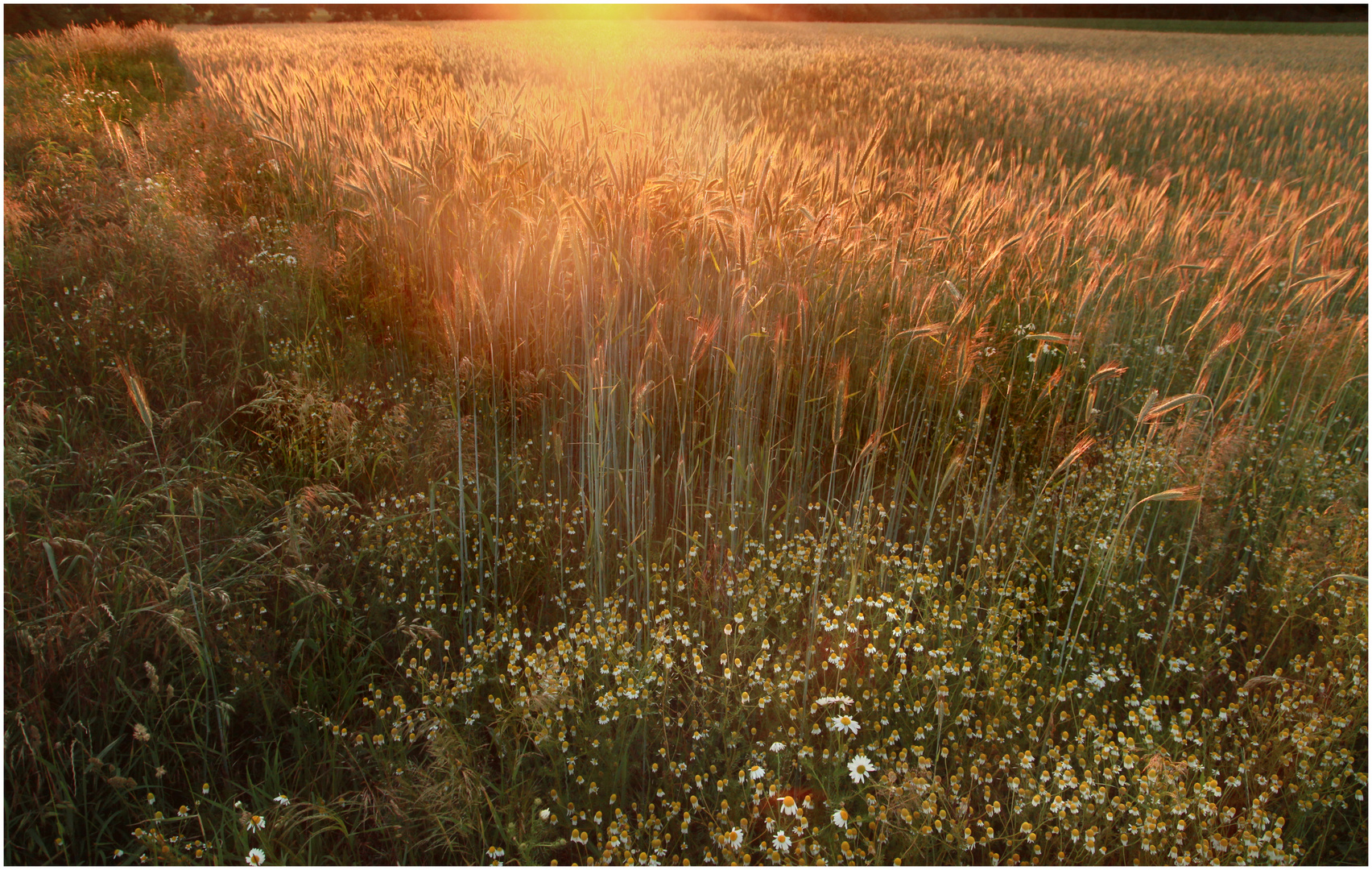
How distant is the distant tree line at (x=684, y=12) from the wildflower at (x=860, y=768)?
28.0m

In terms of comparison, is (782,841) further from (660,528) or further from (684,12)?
(684,12)

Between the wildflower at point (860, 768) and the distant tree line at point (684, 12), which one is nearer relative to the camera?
the wildflower at point (860, 768)

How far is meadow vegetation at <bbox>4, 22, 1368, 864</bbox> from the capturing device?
154 centimetres

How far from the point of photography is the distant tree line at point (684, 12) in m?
26.5

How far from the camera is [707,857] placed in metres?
1.42

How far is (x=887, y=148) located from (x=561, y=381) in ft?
21.6

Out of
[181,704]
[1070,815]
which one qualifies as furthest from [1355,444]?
[181,704]

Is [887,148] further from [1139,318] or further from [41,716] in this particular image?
[41,716]

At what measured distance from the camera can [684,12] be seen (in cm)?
4394

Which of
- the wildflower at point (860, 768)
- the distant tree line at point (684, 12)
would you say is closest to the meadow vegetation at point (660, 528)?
the wildflower at point (860, 768)

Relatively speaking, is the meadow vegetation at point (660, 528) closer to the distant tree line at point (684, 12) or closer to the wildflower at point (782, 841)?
the wildflower at point (782, 841)

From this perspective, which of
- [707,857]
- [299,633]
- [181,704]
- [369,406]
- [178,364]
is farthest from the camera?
[178,364]

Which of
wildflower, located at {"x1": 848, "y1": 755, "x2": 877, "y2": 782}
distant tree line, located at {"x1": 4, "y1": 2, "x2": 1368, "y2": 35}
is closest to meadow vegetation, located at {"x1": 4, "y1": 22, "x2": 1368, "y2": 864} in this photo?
wildflower, located at {"x1": 848, "y1": 755, "x2": 877, "y2": 782}

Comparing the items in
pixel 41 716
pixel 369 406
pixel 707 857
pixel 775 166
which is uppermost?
pixel 775 166
